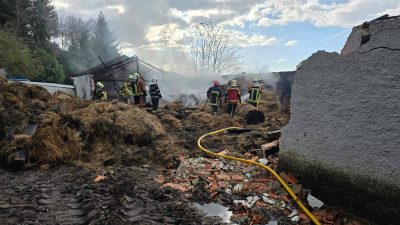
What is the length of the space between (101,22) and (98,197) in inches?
1703

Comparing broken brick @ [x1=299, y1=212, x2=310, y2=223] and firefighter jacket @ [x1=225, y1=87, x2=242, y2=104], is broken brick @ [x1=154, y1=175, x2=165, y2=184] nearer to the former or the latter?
broken brick @ [x1=299, y1=212, x2=310, y2=223]

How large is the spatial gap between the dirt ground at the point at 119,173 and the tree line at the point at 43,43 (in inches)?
529

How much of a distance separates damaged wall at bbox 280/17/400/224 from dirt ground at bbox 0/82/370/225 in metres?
0.35

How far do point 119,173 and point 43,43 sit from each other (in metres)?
30.1

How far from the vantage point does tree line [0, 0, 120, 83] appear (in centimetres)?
2097

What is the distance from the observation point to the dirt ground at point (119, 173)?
12.7ft

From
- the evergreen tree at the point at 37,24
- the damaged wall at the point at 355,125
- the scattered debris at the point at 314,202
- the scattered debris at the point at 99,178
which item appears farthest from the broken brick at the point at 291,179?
the evergreen tree at the point at 37,24

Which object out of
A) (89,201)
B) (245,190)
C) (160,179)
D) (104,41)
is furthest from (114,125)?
(104,41)

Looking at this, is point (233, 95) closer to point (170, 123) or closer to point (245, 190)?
point (170, 123)

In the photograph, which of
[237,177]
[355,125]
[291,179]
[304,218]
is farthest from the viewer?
[237,177]

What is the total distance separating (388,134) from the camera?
11.2ft

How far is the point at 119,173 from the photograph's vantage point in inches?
217

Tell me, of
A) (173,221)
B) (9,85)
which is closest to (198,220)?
(173,221)

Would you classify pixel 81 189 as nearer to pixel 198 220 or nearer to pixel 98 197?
pixel 98 197
